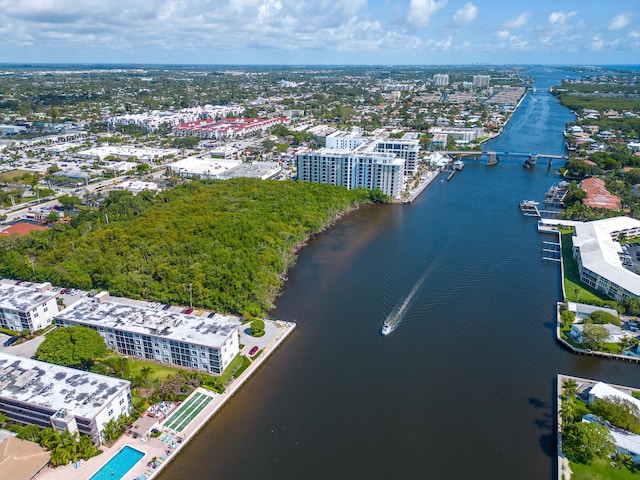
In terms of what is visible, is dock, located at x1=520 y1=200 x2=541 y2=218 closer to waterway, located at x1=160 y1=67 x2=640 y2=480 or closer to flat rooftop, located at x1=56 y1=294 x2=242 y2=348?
waterway, located at x1=160 y1=67 x2=640 y2=480

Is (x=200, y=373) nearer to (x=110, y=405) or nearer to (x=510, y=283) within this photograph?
(x=110, y=405)

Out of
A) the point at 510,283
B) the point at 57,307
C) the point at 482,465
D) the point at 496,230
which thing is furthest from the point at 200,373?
the point at 496,230

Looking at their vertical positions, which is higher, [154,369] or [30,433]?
[30,433]

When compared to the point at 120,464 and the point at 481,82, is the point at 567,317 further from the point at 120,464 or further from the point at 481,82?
the point at 481,82

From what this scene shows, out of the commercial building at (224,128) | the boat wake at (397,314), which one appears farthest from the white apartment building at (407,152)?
the commercial building at (224,128)

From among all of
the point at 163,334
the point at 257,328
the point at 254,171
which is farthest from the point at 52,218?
the point at 257,328

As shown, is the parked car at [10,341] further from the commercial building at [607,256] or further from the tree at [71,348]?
the commercial building at [607,256]
